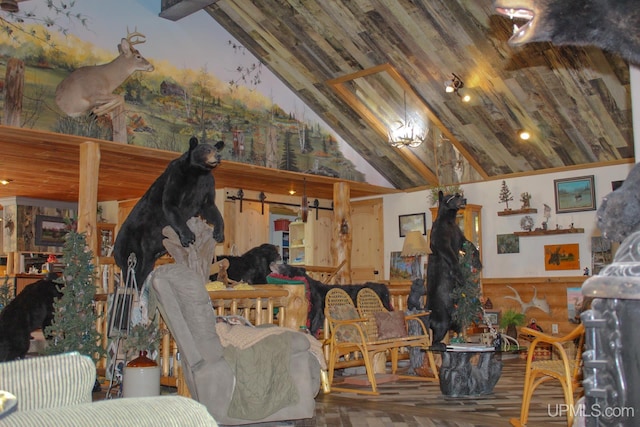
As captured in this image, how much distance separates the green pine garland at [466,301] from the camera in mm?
6465

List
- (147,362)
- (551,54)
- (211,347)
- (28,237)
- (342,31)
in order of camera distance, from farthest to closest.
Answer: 1. (28,237)
2. (342,31)
3. (551,54)
4. (147,362)
5. (211,347)

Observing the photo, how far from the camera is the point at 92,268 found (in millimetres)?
6090

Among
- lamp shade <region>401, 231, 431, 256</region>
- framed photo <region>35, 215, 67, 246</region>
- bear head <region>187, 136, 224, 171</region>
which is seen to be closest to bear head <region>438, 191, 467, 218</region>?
lamp shade <region>401, 231, 431, 256</region>

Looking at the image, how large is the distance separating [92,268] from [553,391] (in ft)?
14.6

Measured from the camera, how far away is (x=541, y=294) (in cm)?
1026

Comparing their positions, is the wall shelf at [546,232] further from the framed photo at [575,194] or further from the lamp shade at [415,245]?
the lamp shade at [415,245]

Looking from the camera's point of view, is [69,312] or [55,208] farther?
[55,208]

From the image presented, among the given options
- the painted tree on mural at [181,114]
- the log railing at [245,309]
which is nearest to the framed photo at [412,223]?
the painted tree on mural at [181,114]

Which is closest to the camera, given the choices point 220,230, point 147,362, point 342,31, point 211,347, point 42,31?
point 211,347

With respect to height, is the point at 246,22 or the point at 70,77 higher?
the point at 246,22

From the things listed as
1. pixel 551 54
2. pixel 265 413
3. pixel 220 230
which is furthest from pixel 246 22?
pixel 265 413

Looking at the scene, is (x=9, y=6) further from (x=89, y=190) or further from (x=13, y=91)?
(x=89, y=190)

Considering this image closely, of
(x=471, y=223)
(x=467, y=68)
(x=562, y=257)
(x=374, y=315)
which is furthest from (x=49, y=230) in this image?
(x=562, y=257)

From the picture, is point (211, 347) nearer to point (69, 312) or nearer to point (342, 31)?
point (69, 312)
